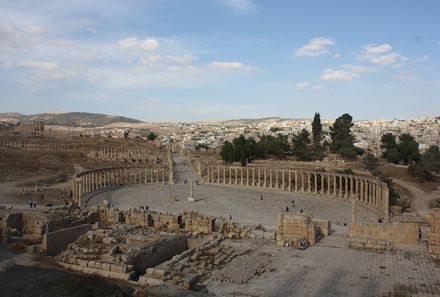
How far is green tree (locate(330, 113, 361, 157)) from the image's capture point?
278 ft

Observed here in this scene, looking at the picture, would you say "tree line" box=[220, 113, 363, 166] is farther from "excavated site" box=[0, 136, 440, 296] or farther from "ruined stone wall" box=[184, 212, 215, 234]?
"ruined stone wall" box=[184, 212, 215, 234]

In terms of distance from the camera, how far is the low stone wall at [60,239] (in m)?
24.0

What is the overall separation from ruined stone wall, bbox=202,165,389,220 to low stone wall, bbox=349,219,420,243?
13.2 metres

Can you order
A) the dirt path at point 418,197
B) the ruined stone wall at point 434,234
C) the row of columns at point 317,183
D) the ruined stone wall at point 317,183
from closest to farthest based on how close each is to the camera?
the ruined stone wall at point 434,234 < the ruined stone wall at point 317,183 < the row of columns at point 317,183 < the dirt path at point 418,197

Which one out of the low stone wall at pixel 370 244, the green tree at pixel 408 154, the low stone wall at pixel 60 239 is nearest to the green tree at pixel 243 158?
the green tree at pixel 408 154

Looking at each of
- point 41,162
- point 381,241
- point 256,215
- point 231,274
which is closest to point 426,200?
point 256,215

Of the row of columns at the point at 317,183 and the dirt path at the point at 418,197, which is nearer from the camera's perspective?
the row of columns at the point at 317,183

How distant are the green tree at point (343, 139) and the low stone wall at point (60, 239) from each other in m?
65.5

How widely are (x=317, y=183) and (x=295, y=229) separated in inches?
1610

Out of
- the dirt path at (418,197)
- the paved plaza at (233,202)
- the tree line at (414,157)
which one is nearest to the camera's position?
the paved plaza at (233,202)

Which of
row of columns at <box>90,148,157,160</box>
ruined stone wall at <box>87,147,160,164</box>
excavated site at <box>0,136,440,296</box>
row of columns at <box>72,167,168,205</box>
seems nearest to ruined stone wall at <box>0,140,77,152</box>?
row of columns at <box>90,148,157,160</box>

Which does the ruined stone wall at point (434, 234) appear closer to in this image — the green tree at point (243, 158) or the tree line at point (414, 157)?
the tree line at point (414, 157)

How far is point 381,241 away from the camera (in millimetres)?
24844

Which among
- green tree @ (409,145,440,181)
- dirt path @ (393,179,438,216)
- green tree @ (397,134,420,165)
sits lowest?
dirt path @ (393,179,438,216)
